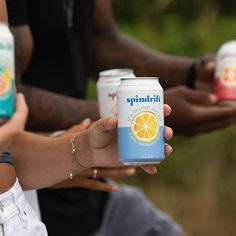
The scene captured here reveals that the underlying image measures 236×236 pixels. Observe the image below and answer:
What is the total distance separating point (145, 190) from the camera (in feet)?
18.5

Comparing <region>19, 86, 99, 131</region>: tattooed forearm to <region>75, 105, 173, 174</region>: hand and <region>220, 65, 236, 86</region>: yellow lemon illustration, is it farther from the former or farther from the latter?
<region>75, 105, 173, 174</region>: hand

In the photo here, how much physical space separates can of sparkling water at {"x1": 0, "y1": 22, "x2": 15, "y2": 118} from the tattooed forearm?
0.86 metres

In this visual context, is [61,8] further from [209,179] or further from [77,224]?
[209,179]

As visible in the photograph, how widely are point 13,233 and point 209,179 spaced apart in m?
3.48

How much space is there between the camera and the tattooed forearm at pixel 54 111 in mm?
3025

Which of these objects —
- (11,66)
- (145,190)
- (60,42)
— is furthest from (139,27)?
(11,66)

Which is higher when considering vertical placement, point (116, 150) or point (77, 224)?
point (116, 150)

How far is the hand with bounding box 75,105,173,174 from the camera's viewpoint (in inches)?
80.1

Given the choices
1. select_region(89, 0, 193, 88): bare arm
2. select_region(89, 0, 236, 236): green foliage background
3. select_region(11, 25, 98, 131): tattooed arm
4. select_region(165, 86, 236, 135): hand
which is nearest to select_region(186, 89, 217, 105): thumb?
select_region(165, 86, 236, 135): hand

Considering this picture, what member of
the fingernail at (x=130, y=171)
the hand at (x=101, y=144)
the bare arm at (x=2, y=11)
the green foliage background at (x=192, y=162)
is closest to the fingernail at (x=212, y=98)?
the fingernail at (x=130, y=171)

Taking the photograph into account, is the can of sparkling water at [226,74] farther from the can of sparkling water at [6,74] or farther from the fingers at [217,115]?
the can of sparkling water at [6,74]

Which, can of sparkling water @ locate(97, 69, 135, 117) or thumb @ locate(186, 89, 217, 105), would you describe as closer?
can of sparkling water @ locate(97, 69, 135, 117)

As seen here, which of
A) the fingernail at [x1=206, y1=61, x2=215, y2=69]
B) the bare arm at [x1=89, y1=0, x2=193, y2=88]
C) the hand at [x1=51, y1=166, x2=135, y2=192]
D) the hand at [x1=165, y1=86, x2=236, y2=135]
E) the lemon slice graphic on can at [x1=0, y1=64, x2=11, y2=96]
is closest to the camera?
the lemon slice graphic on can at [x1=0, y1=64, x2=11, y2=96]

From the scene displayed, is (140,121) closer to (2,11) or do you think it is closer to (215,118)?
(2,11)
